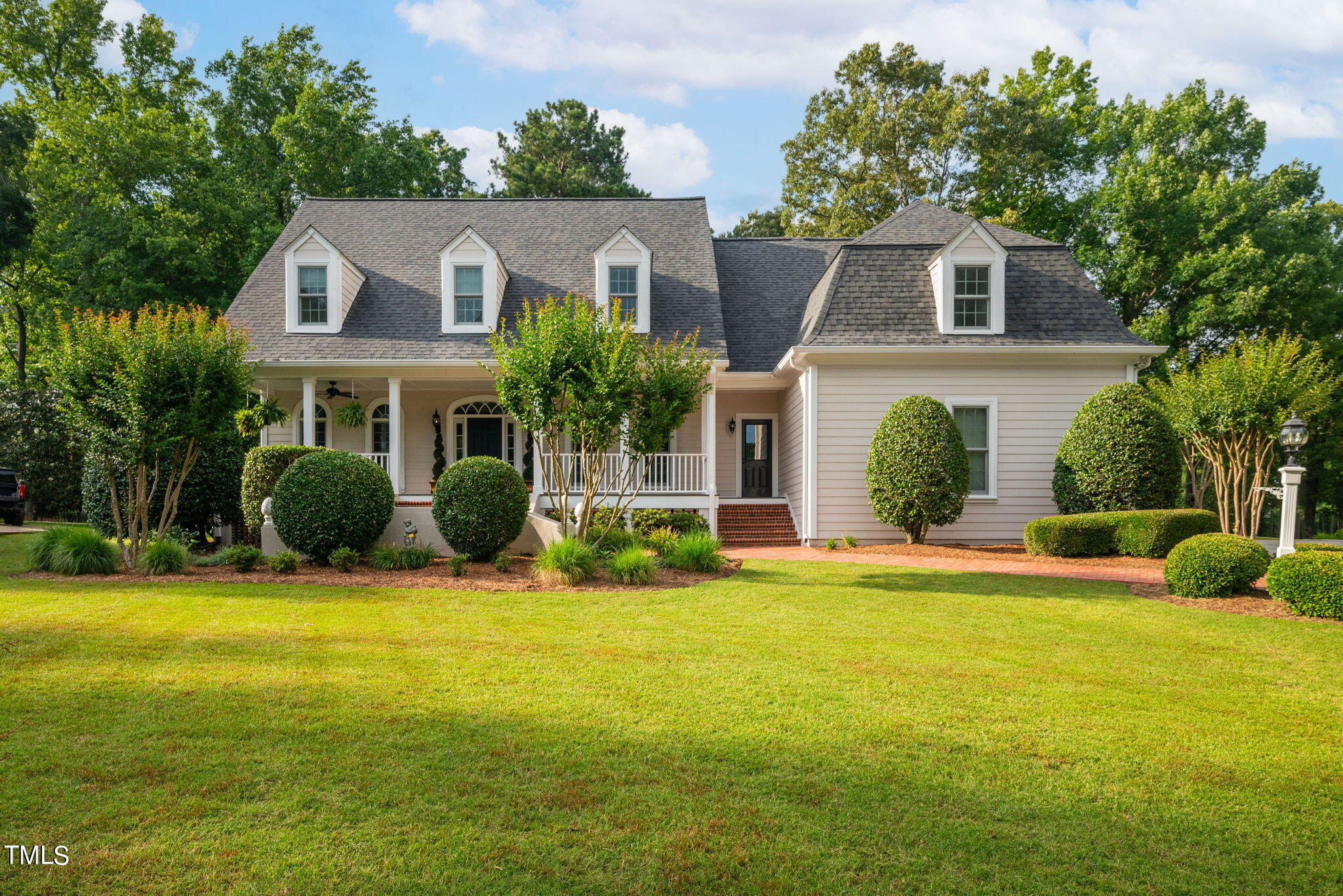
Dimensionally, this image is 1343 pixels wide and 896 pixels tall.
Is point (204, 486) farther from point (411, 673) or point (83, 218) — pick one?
point (83, 218)

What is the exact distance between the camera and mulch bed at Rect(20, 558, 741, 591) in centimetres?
903

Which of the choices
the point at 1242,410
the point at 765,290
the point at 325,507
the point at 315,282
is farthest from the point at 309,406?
the point at 1242,410

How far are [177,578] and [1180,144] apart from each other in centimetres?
3035

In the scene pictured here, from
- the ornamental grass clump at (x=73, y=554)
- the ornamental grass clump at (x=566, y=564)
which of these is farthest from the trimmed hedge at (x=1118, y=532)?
the ornamental grass clump at (x=73, y=554)

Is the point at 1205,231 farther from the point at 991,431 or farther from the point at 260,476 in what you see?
the point at 260,476

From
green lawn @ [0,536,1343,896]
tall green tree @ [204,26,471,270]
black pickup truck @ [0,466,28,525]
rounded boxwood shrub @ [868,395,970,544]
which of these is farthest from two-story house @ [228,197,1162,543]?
green lawn @ [0,536,1343,896]

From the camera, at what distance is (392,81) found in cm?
2692

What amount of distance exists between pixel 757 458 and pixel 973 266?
646cm

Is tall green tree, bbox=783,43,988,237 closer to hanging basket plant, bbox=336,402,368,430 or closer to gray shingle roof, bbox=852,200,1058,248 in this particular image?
gray shingle roof, bbox=852,200,1058,248

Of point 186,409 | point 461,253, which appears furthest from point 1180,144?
point 186,409

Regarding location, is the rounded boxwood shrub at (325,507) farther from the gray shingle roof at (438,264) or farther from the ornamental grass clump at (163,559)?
the gray shingle roof at (438,264)

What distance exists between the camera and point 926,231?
645 inches

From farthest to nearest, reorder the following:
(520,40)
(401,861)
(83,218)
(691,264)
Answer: (83,218) → (691,264) → (520,40) → (401,861)

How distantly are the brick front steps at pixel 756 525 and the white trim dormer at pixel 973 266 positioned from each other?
514cm
